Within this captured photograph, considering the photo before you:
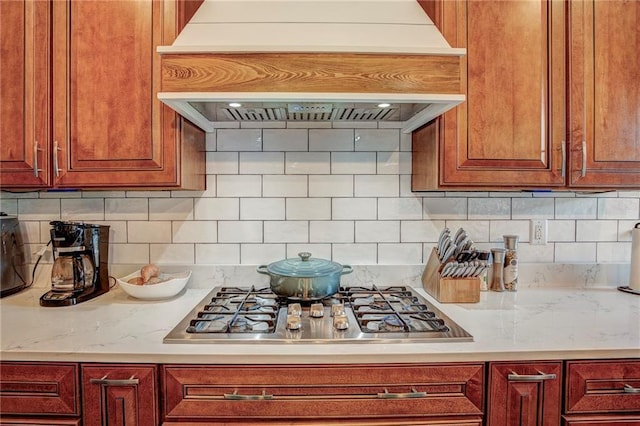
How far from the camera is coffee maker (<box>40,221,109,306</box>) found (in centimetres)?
144

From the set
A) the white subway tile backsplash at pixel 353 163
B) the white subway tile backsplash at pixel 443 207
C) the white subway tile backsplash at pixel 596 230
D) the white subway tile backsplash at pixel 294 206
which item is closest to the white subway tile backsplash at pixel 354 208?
the white subway tile backsplash at pixel 294 206

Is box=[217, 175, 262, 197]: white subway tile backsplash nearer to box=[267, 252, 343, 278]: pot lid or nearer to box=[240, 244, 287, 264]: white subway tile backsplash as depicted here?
box=[240, 244, 287, 264]: white subway tile backsplash

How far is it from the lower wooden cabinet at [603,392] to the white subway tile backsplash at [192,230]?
145 centimetres

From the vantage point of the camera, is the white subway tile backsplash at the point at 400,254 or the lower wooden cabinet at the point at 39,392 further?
the white subway tile backsplash at the point at 400,254

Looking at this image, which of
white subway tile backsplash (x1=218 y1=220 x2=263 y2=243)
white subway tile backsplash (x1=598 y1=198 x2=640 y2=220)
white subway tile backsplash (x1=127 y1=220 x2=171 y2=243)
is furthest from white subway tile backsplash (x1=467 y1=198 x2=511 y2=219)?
white subway tile backsplash (x1=127 y1=220 x2=171 y2=243)

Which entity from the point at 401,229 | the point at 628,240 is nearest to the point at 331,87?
the point at 401,229

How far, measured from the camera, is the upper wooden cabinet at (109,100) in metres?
1.34

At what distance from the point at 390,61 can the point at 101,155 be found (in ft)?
3.58

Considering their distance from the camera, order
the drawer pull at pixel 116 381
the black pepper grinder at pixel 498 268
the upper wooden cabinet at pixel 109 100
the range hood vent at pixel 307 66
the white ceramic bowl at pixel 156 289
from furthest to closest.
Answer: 1. the black pepper grinder at pixel 498 268
2. the white ceramic bowl at pixel 156 289
3. the upper wooden cabinet at pixel 109 100
4. the range hood vent at pixel 307 66
5. the drawer pull at pixel 116 381

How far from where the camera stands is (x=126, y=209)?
67.6 inches

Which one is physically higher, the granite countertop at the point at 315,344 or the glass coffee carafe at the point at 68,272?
the glass coffee carafe at the point at 68,272

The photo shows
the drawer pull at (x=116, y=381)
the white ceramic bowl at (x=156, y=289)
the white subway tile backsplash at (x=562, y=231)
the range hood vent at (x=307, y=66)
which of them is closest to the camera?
the drawer pull at (x=116, y=381)

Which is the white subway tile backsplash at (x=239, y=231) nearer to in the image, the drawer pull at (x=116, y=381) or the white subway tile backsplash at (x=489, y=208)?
the drawer pull at (x=116, y=381)

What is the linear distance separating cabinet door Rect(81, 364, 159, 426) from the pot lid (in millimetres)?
542
